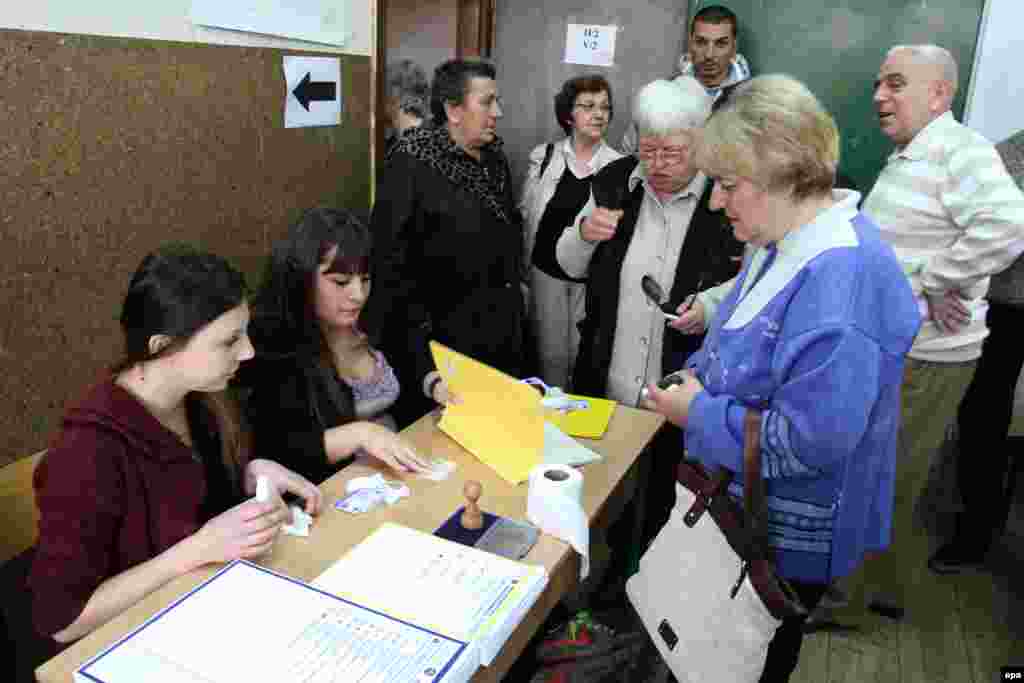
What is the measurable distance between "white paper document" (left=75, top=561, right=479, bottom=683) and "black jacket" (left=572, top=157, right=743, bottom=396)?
1.33 meters

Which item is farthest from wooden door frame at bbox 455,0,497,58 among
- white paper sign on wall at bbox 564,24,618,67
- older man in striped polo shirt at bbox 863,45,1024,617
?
older man in striped polo shirt at bbox 863,45,1024,617

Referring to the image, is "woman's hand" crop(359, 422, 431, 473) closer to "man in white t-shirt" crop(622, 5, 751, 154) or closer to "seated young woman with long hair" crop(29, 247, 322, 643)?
"seated young woman with long hair" crop(29, 247, 322, 643)

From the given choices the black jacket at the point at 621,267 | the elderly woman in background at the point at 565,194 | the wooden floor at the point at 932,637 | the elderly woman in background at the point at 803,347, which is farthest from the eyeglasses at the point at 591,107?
the wooden floor at the point at 932,637

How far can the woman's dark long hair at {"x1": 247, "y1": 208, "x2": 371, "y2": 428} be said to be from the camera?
1760 mm

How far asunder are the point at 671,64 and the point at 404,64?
132 centimetres

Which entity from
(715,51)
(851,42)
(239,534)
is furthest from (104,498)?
(851,42)

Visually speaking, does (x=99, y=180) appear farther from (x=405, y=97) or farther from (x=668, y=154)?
(x=405, y=97)

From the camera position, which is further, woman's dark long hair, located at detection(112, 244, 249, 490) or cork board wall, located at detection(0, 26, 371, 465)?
cork board wall, located at detection(0, 26, 371, 465)

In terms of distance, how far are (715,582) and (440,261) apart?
1390 mm

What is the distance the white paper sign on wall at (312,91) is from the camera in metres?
2.38

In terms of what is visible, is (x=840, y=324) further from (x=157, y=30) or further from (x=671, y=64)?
(x=671, y=64)

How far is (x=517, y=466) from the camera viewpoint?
5.31 feet

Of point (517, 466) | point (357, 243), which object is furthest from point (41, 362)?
point (517, 466)

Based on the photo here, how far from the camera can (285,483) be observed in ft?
4.89
